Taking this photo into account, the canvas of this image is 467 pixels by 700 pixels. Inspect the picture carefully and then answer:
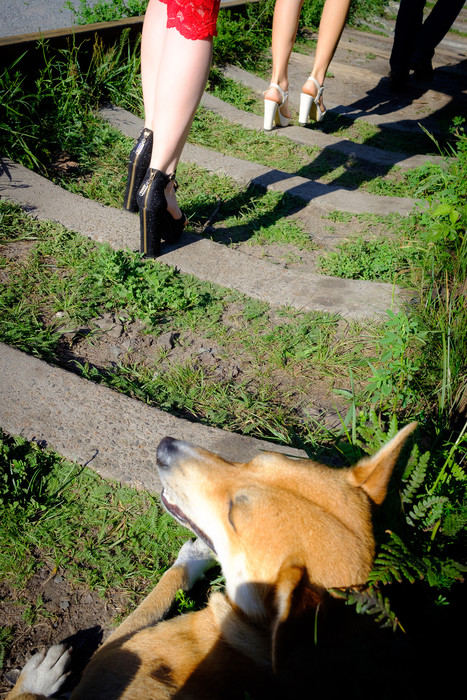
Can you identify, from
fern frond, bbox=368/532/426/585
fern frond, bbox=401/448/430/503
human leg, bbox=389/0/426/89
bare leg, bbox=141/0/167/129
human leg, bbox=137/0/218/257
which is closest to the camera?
fern frond, bbox=368/532/426/585

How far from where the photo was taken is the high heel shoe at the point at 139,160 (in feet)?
12.5

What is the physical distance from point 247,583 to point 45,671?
0.88 meters

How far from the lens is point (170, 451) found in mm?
2461

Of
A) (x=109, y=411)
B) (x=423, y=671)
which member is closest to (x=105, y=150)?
(x=109, y=411)

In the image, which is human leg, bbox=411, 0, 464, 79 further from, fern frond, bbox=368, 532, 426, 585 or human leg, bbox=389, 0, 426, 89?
fern frond, bbox=368, 532, 426, 585

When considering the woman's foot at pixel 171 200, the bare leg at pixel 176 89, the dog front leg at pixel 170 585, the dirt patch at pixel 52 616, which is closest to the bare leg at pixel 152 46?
the bare leg at pixel 176 89

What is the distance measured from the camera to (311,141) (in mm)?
6266

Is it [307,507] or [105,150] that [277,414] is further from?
[105,150]

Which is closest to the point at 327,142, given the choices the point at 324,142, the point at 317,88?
the point at 324,142

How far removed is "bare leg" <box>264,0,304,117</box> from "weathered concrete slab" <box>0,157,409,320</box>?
205 cm

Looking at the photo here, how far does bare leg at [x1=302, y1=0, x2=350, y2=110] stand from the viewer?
5082mm

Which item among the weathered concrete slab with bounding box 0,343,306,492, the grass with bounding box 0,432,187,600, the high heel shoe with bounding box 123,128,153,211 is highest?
the high heel shoe with bounding box 123,128,153,211

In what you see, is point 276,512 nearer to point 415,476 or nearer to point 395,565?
point 395,565

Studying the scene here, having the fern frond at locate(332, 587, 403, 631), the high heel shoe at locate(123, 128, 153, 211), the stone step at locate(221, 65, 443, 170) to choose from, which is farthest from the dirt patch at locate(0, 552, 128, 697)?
the stone step at locate(221, 65, 443, 170)
